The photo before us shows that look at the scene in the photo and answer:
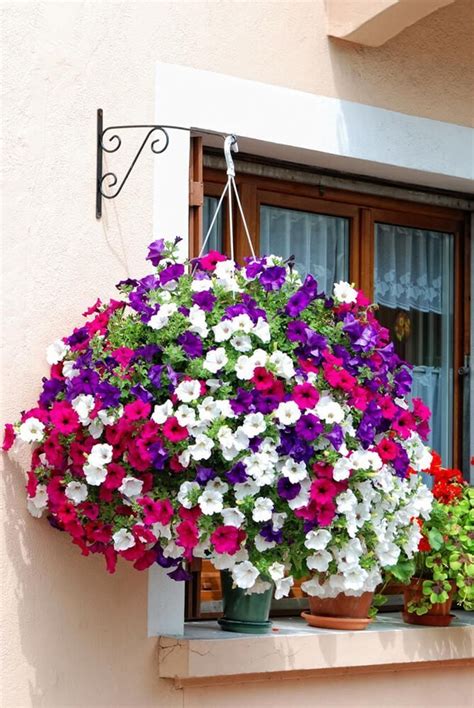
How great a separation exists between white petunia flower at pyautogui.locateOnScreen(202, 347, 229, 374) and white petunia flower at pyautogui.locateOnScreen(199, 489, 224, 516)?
1.09 ft

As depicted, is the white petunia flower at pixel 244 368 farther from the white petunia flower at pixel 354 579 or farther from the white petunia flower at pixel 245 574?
the white petunia flower at pixel 354 579

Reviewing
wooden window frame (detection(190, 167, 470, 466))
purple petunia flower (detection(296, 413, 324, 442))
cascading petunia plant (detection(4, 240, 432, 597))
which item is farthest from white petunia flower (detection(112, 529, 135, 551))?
wooden window frame (detection(190, 167, 470, 466))

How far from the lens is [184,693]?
4348mm

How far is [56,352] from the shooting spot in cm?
406

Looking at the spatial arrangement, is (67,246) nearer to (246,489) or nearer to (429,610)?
(246,489)

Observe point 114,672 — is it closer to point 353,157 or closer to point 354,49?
point 353,157

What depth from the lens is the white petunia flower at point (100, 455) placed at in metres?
3.74

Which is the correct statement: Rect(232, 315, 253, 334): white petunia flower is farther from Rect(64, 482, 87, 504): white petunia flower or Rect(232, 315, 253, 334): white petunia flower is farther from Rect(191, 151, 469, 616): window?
Rect(191, 151, 469, 616): window

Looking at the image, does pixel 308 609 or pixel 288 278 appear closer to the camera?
pixel 288 278

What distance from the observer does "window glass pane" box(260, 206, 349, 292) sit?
518 centimetres

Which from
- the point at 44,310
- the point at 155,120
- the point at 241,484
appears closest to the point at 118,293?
the point at 44,310

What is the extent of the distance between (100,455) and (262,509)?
1.52 feet

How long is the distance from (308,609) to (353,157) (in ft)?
5.44

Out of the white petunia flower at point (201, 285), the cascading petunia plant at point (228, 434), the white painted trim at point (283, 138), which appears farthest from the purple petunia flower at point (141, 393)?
the white painted trim at point (283, 138)
